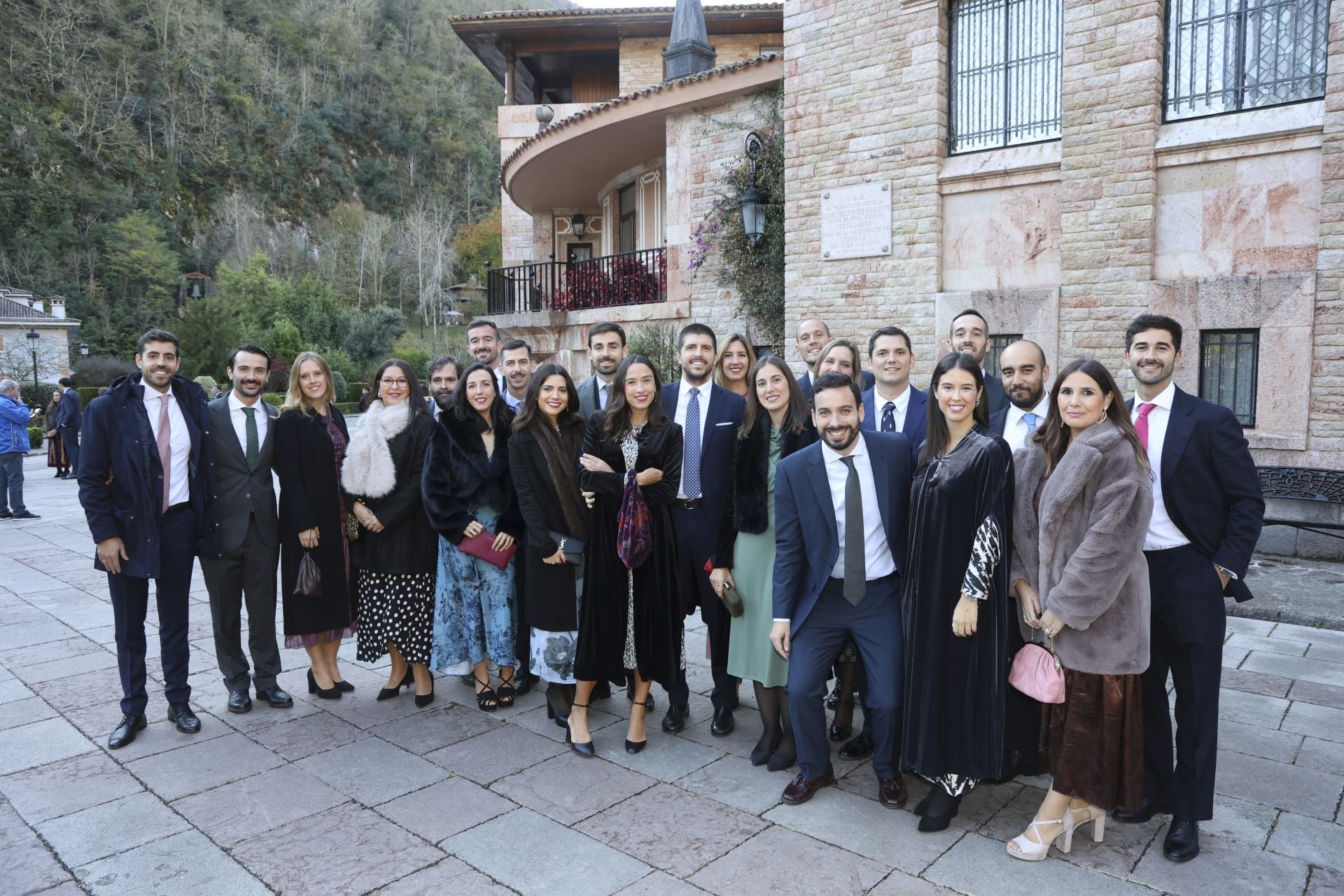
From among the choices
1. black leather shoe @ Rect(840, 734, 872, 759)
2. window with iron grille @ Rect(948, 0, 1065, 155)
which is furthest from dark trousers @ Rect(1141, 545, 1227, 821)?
window with iron grille @ Rect(948, 0, 1065, 155)

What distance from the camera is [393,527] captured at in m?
4.88

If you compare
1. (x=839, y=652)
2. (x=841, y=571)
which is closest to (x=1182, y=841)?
(x=839, y=652)

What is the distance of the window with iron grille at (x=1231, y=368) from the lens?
841cm

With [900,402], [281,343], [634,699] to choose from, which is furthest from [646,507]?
[281,343]

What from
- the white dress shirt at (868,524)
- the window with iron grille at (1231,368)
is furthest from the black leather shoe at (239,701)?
the window with iron grille at (1231,368)

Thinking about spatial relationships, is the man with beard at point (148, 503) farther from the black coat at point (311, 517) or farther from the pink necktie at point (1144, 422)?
the pink necktie at point (1144, 422)

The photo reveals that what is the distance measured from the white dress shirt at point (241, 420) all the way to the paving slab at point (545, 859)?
2608 mm

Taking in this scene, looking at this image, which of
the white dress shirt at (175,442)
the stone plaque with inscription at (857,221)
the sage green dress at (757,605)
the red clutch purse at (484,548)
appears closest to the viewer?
the sage green dress at (757,605)

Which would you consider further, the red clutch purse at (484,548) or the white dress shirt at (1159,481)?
the red clutch purse at (484,548)

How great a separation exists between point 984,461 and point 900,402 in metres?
1.32

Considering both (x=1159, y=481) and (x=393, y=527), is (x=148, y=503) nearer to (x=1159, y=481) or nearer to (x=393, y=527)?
(x=393, y=527)

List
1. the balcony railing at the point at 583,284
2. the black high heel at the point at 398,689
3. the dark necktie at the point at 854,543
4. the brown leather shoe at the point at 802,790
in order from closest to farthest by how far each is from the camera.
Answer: the dark necktie at the point at 854,543 → the brown leather shoe at the point at 802,790 → the black high heel at the point at 398,689 → the balcony railing at the point at 583,284

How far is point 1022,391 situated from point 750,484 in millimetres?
1395

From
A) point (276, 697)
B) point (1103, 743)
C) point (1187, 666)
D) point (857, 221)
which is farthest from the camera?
point (857, 221)
